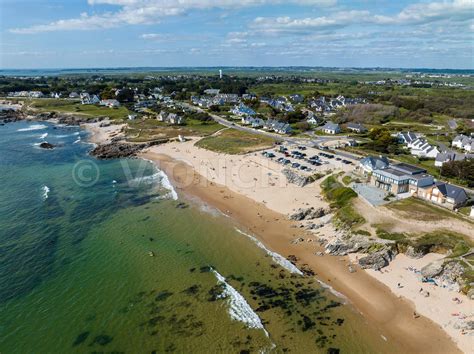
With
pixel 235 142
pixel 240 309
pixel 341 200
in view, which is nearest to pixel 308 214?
pixel 341 200

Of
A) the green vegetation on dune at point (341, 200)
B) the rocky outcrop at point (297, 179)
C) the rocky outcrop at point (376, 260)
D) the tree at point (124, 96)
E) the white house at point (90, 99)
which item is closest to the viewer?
the rocky outcrop at point (376, 260)

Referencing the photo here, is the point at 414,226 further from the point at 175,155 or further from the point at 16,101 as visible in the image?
the point at 16,101

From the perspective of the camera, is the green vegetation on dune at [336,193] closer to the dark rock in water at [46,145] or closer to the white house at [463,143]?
the white house at [463,143]

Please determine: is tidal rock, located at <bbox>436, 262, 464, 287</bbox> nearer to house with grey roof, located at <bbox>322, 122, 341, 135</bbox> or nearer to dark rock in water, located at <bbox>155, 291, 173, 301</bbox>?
dark rock in water, located at <bbox>155, 291, 173, 301</bbox>

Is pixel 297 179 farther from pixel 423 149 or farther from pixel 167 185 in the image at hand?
pixel 423 149

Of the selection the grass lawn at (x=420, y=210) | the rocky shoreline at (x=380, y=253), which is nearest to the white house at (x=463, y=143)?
the grass lawn at (x=420, y=210)

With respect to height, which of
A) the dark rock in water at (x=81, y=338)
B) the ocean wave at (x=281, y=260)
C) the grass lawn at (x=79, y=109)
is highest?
the grass lawn at (x=79, y=109)

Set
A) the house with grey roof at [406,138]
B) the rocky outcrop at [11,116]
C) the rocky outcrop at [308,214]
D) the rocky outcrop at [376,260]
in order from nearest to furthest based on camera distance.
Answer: the rocky outcrop at [376,260] → the rocky outcrop at [308,214] → the house with grey roof at [406,138] → the rocky outcrop at [11,116]
